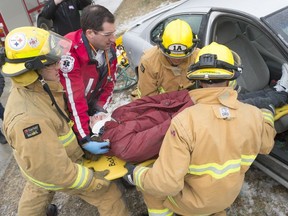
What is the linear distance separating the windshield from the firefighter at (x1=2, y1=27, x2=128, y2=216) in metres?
1.64

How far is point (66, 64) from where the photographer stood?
255 cm

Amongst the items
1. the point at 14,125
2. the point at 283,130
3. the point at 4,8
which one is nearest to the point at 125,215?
the point at 14,125

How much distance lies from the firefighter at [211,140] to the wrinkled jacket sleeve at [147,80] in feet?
3.72

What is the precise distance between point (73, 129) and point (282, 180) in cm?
172

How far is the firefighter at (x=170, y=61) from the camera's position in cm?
267

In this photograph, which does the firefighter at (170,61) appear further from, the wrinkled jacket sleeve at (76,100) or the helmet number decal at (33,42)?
the helmet number decal at (33,42)

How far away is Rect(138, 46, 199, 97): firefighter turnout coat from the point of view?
2.93 metres

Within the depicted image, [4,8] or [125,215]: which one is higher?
[4,8]

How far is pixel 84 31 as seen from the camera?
2672 millimetres

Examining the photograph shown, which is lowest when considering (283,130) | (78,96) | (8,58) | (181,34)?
(283,130)

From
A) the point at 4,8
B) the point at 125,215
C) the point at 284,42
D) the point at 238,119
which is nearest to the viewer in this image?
the point at 238,119

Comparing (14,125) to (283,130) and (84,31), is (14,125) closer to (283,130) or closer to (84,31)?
(84,31)

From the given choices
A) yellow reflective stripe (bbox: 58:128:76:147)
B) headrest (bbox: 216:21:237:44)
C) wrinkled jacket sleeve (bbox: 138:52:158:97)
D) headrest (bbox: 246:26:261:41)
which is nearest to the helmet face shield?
yellow reflective stripe (bbox: 58:128:76:147)

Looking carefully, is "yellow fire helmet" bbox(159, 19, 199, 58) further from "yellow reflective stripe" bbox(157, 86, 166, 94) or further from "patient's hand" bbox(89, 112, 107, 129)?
"patient's hand" bbox(89, 112, 107, 129)
